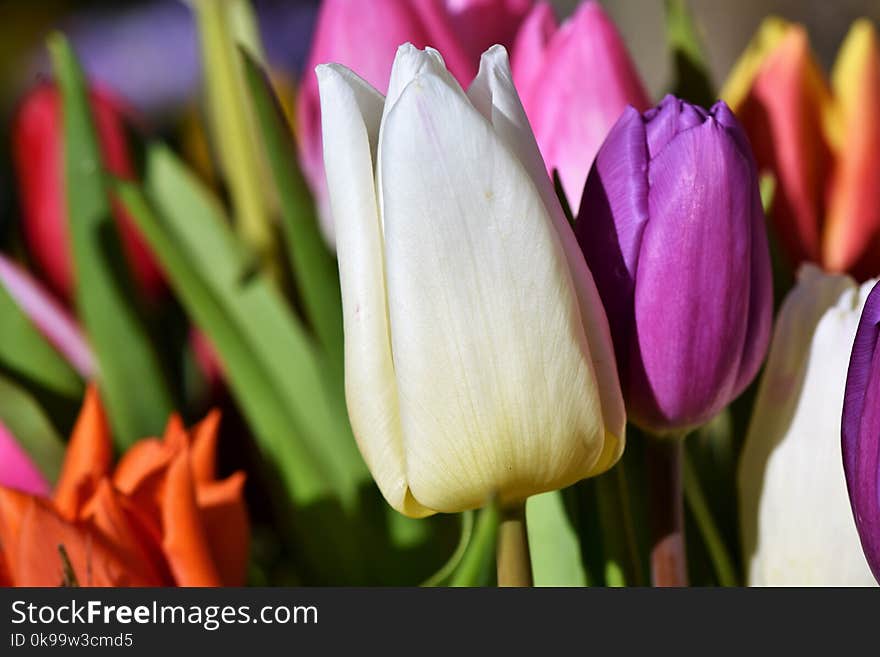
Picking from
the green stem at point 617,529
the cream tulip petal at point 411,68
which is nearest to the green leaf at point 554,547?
the green stem at point 617,529

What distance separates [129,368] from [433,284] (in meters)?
0.16

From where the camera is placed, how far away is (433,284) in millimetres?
176

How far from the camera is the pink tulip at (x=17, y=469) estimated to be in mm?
283

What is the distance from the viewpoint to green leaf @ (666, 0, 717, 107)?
322 mm

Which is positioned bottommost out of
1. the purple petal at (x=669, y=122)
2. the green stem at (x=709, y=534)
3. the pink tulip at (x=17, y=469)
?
the green stem at (x=709, y=534)

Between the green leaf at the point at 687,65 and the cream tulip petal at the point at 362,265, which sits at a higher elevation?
the green leaf at the point at 687,65

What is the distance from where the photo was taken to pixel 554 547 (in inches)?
9.8

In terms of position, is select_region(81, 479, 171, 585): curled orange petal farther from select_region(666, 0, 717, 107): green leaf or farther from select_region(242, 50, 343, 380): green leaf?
select_region(666, 0, 717, 107): green leaf

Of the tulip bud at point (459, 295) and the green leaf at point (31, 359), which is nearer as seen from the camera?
the tulip bud at point (459, 295)

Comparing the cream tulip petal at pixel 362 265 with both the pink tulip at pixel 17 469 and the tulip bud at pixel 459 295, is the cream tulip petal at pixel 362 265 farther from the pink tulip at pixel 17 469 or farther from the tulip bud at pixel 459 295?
the pink tulip at pixel 17 469

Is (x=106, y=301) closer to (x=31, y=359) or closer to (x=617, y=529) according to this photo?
(x=31, y=359)

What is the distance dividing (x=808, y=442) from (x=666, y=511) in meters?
0.03

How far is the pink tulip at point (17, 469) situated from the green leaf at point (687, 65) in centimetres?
21

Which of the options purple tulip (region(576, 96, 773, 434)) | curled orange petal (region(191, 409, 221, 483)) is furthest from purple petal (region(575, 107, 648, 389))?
curled orange petal (region(191, 409, 221, 483))
